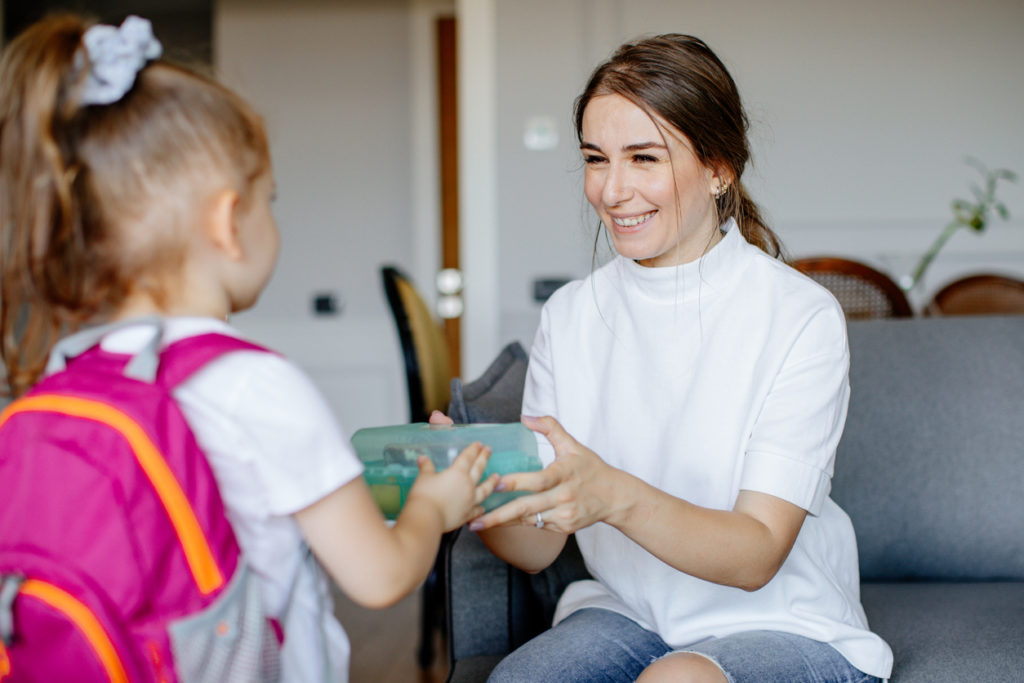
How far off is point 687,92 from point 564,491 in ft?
1.83

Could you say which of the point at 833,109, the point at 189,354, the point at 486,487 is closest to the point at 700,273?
the point at 486,487

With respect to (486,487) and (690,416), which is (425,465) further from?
(690,416)

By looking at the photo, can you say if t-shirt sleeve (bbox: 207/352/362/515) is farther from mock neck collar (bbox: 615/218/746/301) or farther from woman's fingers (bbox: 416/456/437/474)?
mock neck collar (bbox: 615/218/746/301)

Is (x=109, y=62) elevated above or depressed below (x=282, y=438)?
above

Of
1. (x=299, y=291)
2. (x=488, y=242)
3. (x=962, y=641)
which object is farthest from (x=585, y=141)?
(x=299, y=291)

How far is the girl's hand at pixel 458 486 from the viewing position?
2.79 feet

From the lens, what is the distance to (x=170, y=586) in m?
0.71

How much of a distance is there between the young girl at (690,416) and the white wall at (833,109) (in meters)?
2.01

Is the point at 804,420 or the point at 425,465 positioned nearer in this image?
the point at 425,465

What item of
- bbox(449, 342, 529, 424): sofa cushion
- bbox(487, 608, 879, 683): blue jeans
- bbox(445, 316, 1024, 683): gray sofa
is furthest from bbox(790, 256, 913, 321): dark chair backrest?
bbox(487, 608, 879, 683): blue jeans

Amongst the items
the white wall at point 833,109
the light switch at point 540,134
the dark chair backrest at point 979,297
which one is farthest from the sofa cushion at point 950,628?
the light switch at point 540,134

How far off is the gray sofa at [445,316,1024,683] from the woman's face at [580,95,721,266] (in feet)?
1.12

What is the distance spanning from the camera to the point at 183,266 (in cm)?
81

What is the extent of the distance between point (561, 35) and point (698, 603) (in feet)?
8.53
